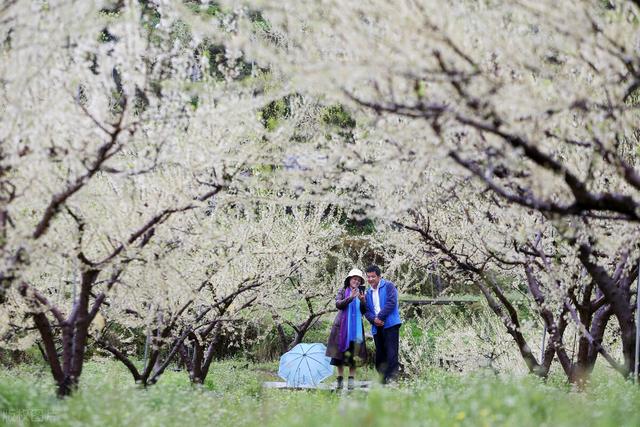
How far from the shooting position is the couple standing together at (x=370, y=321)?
30.2 feet

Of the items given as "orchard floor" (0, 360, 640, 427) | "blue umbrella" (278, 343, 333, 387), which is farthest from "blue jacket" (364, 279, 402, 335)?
"orchard floor" (0, 360, 640, 427)

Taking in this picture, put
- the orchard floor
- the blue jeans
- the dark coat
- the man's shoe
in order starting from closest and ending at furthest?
1. the orchard floor
2. the man's shoe
3. the blue jeans
4. the dark coat

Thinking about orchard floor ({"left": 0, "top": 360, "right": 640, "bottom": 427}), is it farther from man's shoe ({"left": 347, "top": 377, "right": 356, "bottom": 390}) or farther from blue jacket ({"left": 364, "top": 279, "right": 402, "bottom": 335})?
blue jacket ({"left": 364, "top": 279, "right": 402, "bottom": 335})

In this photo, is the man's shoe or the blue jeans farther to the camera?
the blue jeans

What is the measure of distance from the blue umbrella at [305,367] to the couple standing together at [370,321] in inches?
22.6

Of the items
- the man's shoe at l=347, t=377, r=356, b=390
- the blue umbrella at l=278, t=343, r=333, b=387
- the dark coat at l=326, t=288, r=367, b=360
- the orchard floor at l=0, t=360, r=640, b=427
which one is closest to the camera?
the orchard floor at l=0, t=360, r=640, b=427

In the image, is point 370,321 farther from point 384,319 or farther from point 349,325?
point 349,325

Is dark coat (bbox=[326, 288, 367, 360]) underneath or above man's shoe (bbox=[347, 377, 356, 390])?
above

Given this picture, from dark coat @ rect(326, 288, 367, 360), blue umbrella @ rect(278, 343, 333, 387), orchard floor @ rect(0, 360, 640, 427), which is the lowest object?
orchard floor @ rect(0, 360, 640, 427)

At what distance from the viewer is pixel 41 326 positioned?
233 inches

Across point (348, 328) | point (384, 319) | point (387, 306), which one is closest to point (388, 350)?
point (384, 319)

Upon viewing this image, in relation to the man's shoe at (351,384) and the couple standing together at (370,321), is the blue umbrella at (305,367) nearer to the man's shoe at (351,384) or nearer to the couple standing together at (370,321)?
the couple standing together at (370,321)

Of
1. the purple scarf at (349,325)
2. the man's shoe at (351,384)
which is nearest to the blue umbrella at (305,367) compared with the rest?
the purple scarf at (349,325)

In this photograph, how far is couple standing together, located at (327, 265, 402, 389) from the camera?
30.2 feet
